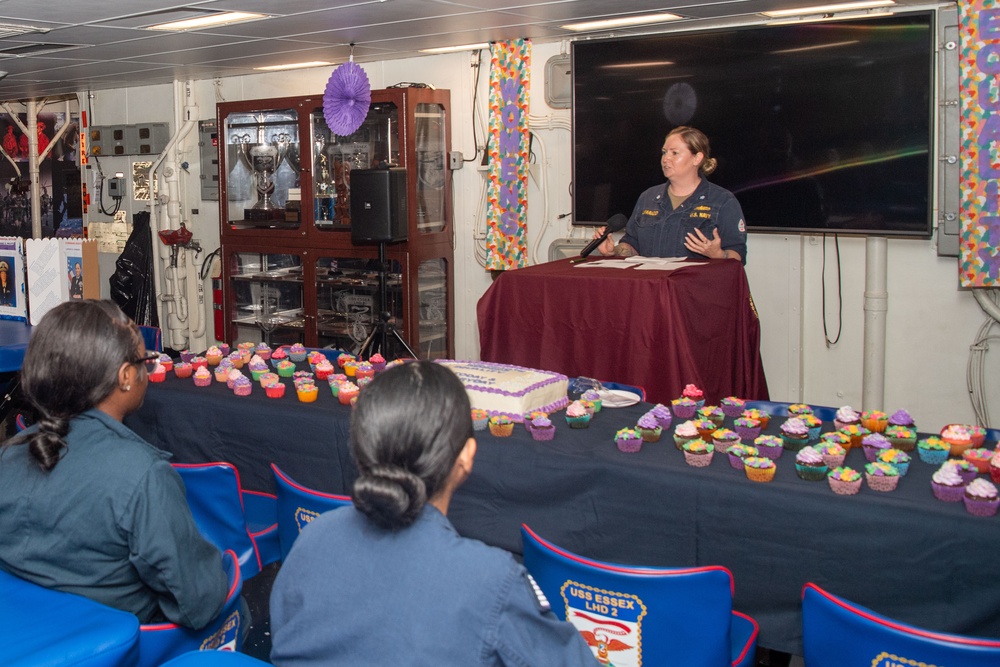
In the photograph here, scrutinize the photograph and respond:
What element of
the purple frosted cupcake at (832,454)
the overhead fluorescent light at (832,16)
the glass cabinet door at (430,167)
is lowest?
the purple frosted cupcake at (832,454)

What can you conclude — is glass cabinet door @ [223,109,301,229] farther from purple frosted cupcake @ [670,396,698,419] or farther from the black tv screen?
purple frosted cupcake @ [670,396,698,419]

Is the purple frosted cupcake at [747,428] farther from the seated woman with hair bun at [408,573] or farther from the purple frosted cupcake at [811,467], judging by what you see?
the seated woman with hair bun at [408,573]

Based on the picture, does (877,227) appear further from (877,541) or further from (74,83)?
(74,83)

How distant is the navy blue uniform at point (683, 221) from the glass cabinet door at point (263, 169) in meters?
2.93

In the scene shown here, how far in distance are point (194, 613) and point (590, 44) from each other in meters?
4.55

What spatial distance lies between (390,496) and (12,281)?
4.74 meters

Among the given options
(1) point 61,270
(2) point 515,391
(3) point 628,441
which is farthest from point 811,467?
(1) point 61,270

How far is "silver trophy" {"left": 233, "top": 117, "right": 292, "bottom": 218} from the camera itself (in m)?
7.07

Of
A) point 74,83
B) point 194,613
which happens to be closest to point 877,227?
point 194,613

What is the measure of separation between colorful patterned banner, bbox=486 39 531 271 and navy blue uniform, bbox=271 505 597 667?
490 cm

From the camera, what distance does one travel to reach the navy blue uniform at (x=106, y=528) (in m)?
1.84

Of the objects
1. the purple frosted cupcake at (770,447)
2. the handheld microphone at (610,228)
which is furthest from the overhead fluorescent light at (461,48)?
the purple frosted cupcake at (770,447)

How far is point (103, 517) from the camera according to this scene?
6.02 ft

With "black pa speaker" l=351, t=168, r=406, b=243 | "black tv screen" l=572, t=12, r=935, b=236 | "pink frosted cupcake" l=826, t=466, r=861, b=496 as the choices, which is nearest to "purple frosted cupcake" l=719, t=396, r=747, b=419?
"pink frosted cupcake" l=826, t=466, r=861, b=496
